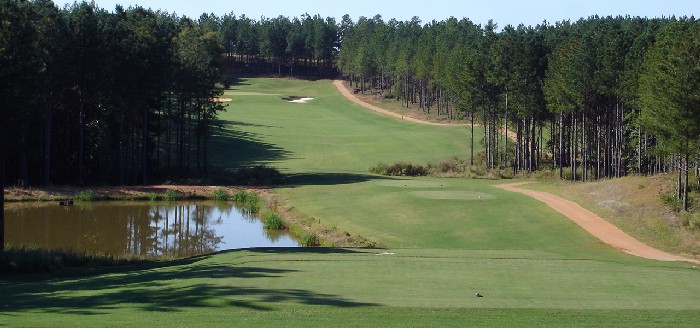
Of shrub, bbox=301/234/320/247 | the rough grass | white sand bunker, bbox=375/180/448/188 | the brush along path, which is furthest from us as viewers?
the brush along path

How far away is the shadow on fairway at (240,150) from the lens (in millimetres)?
84625

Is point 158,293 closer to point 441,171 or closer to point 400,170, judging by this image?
point 400,170

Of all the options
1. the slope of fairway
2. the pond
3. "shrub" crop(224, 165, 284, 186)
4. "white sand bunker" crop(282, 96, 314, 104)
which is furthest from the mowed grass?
"white sand bunker" crop(282, 96, 314, 104)

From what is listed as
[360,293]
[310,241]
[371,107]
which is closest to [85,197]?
[310,241]

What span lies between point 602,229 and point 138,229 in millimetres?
25438

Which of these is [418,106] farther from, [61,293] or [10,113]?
[61,293]

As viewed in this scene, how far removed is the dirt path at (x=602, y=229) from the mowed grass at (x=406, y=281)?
0.97 metres

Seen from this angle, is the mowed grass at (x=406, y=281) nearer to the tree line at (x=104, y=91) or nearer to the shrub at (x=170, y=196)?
the shrub at (x=170, y=196)

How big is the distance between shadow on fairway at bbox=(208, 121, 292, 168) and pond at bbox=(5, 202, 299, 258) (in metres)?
26.2

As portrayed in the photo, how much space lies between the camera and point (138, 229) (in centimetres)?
4678

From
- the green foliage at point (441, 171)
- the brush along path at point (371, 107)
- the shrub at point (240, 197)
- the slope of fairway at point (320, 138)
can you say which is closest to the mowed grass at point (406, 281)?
the shrub at point (240, 197)

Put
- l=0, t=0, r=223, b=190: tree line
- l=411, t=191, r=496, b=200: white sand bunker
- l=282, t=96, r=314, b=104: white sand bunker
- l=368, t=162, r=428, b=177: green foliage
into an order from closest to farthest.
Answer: l=411, t=191, r=496, b=200: white sand bunker → l=0, t=0, r=223, b=190: tree line → l=368, t=162, r=428, b=177: green foliage → l=282, t=96, r=314, b=104: white sand bunker

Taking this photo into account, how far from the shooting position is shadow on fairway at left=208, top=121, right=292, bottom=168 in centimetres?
8462

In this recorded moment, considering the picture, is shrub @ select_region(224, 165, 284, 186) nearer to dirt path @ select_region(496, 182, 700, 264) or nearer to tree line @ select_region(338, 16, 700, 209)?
tree line @ select_region(338, 16, 700, 209)
